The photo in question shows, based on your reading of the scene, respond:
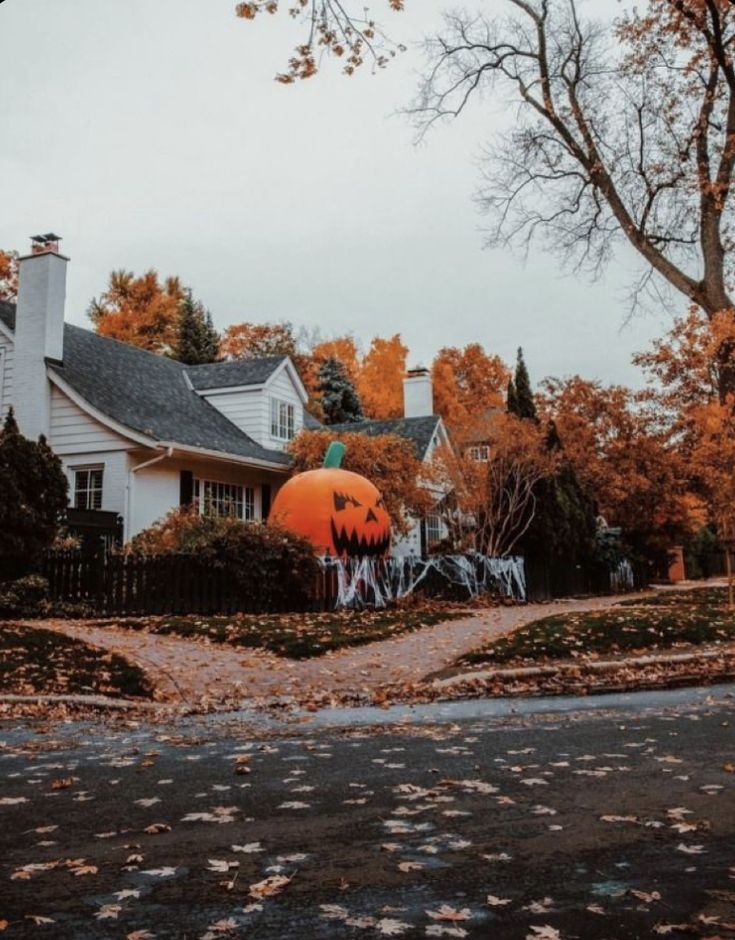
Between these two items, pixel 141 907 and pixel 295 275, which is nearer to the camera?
pixel 141 907

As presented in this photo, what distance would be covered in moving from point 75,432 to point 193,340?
23.9 meters

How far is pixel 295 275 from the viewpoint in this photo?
55500 mm

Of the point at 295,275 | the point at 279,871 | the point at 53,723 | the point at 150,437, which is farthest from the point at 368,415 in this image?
the point at 279,871

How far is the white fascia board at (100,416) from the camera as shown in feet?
67.6

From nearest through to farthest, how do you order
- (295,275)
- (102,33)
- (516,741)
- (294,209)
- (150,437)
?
(102,33), (516,741), (294,209), (150,437), (295,275)

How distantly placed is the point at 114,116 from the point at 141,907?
8612 millimetres

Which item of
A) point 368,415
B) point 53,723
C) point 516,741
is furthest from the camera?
point 368,415

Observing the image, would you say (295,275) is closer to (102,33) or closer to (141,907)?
(102,33)

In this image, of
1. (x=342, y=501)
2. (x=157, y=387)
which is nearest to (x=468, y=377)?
(x=157, y=387)

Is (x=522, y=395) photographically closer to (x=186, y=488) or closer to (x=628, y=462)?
(x=628, y=462)

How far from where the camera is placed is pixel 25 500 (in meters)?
15.6

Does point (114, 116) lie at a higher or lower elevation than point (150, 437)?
higher

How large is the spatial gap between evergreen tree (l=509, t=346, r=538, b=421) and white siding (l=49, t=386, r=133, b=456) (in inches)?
442

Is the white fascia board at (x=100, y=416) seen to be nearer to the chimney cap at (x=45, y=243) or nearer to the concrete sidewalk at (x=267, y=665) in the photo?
the chimney cap at (x=45, y=243)
